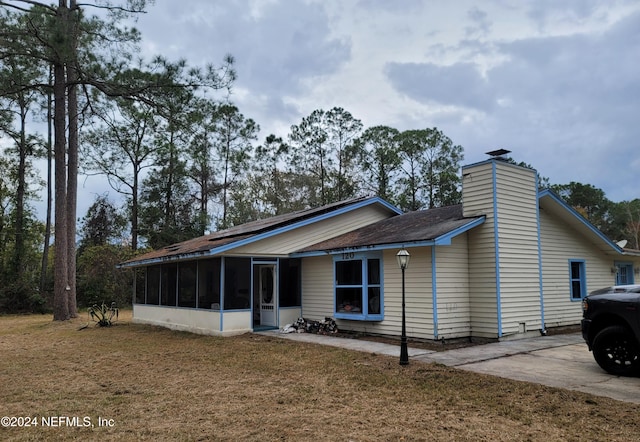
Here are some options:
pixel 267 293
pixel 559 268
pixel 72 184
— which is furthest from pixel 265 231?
pixel 72 184

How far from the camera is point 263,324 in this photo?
45.5 feet

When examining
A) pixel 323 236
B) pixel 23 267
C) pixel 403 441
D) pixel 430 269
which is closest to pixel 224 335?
pixel 323 236

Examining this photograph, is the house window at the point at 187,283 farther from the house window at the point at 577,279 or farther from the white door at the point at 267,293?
the house window at the point at 577,279

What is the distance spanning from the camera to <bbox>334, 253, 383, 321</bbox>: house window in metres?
11.5

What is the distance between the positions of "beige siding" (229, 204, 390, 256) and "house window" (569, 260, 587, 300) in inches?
231

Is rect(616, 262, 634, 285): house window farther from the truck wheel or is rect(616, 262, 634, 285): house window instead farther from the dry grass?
the dry grass

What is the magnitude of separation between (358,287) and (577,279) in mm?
7033

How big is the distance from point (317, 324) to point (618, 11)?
35.5ft

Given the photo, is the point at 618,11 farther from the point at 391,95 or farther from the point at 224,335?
the point at 224,335

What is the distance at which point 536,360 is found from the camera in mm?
8289

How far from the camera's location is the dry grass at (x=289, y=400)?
4719 millimetres

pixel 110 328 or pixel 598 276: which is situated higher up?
pixel 598 276

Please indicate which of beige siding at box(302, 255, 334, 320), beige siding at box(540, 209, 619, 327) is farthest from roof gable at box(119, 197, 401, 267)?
beige siding at box(540, 209, 619, 327)

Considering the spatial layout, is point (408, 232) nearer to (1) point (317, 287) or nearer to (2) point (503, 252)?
(2) point (503, 252)
